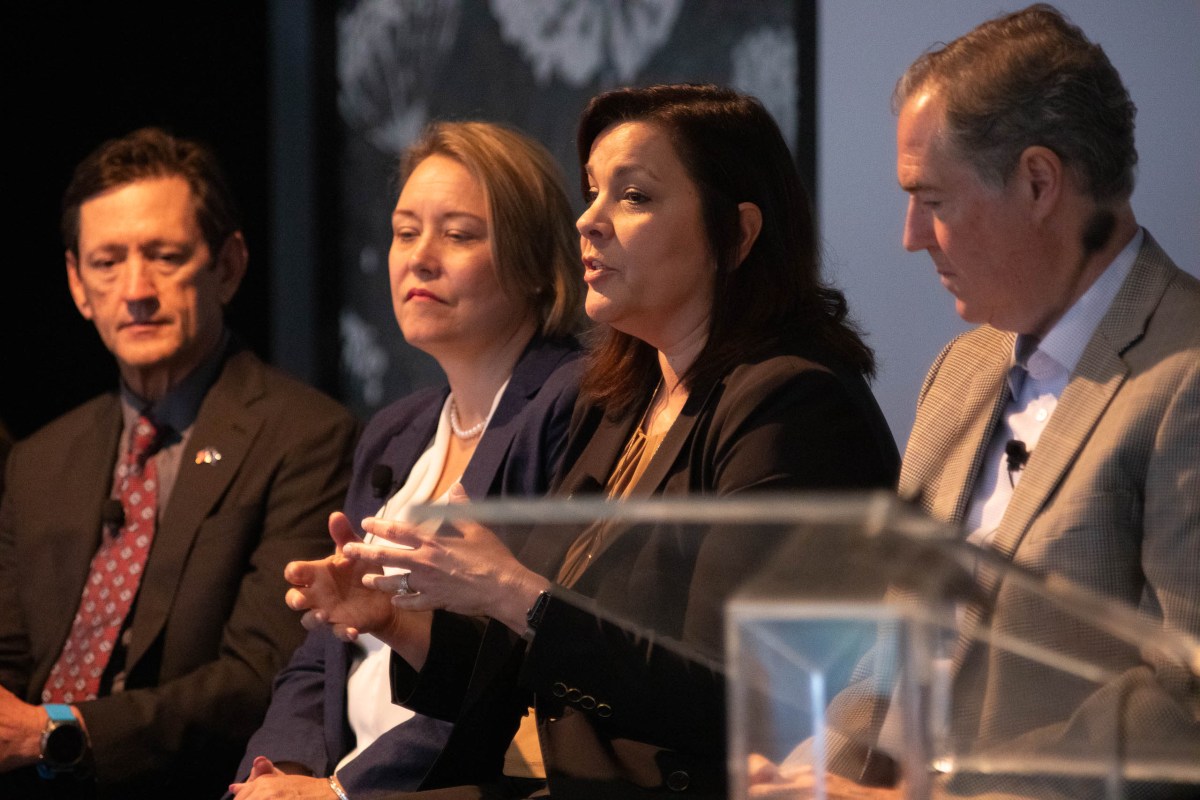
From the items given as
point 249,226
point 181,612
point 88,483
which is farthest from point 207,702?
point 249,226

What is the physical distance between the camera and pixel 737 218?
8.38ft

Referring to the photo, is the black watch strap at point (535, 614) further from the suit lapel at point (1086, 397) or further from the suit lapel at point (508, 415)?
the suit lapel at point (508, 415)

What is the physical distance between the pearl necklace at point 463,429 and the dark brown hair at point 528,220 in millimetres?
242

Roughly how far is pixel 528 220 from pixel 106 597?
50.6 inches

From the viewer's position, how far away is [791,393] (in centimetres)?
225

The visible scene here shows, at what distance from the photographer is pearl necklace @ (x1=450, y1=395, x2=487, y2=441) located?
305 cm

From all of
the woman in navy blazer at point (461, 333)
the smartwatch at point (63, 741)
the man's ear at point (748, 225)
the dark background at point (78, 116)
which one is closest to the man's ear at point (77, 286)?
the dark background at point (78, 116)

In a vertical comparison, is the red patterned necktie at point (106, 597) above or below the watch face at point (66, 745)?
above

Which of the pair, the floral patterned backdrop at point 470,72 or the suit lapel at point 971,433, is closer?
the suit lapel at point 971,433

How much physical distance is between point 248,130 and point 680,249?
2.66 metres

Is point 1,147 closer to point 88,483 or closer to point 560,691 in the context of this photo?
point 88,483

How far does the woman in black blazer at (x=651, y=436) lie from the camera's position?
203cm

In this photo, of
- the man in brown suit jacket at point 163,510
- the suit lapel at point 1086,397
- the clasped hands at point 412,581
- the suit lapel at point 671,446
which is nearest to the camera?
the clasped hands at point 412,581

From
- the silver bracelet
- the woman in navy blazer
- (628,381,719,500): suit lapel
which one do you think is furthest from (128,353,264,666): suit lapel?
(628,381,719,500): suit lapel
